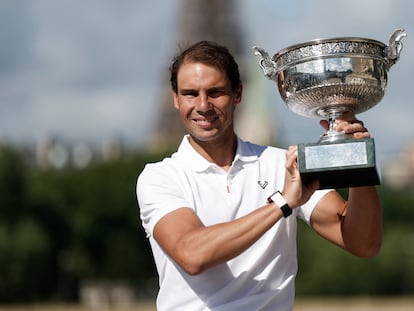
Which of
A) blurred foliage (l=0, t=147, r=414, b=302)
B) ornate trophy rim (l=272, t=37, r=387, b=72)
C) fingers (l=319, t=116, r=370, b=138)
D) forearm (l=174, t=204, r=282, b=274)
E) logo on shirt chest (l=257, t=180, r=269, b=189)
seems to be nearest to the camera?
forearm (l=174, t=204, r=282, b=274)

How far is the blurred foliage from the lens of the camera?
41.9 m

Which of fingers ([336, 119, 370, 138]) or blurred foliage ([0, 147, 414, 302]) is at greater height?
fingers ([336, 119, 370, 138])

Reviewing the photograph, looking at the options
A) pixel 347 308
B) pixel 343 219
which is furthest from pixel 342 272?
pixel 343 219

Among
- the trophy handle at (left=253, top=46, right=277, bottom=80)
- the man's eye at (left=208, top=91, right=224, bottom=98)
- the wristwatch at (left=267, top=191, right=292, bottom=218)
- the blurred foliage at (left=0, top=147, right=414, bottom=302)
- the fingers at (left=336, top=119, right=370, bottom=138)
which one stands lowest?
the blurred foliage at (left=0, top=147, right=414, bottom=302)

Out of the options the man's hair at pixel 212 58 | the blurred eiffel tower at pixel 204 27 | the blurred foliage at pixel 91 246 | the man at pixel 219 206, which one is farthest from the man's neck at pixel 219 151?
the blurred eiffel tower at pixel 204 27

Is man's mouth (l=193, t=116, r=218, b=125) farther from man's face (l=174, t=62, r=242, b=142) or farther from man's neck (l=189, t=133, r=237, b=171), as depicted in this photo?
man's neck (l=189, t=133, r=237, b=171)

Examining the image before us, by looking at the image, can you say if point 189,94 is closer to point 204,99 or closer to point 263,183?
point 204,99

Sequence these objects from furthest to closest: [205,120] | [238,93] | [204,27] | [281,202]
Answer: [204,27] → [238,93] → [205,120] → [281,202]

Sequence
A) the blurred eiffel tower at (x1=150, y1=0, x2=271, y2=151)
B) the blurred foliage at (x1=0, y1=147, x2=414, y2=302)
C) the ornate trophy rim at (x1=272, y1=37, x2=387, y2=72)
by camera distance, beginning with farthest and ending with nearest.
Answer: the blurred eiffel tower at (x1=150, y1=0, x2=271, y2=151), the blurred foliage at (x1=0, y1=147, x2=414, y2=302), the ornate trophy rim at (x1=272, y1=37, x2=387, y2=72)

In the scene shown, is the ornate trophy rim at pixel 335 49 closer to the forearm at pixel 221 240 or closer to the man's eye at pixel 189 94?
the man's eye at pixel 189 94

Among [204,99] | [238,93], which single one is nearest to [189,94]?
[204,99]

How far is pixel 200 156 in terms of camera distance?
4.07 meters

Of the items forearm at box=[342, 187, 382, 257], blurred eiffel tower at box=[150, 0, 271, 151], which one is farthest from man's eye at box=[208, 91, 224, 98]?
blurred eiffel tower at box=[150, 0, 271, 151]

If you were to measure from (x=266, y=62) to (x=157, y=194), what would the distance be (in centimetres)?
66
